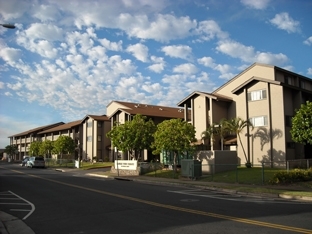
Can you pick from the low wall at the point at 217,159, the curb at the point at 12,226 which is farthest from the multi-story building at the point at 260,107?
the curb at the point at 12,226

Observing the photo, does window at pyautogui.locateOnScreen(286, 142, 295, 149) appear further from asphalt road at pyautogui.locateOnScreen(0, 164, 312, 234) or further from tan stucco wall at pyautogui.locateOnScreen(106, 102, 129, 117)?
tan stucco wall at pyautogui.locateOnScreen(106, 102, 129, 117)

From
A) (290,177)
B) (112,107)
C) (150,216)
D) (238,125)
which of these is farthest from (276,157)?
(112,107)

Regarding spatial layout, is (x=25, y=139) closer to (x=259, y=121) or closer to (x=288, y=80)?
(x=259, y=121)

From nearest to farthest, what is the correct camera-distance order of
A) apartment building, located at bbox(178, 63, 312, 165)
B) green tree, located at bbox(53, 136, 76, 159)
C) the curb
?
the curb, apartment building, located at bbox(178, 63, 312, 165), green tree, located at bbox(53, 136, 76, 159)

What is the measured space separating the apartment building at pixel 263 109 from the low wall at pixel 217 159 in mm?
2948

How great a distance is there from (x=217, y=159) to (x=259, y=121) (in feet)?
22.8

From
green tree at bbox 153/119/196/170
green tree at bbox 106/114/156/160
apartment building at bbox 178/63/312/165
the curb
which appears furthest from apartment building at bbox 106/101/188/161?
the curb

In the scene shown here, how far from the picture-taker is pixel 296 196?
17.1m

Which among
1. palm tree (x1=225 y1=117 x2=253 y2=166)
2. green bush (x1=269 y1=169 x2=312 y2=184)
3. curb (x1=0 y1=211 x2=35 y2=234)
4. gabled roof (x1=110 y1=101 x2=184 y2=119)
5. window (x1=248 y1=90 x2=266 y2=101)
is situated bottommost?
curb (x1=0 y1=211 x2=35 y2=234)

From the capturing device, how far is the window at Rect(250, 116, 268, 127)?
3556cm

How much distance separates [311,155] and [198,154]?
13.1m

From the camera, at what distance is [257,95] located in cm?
3659

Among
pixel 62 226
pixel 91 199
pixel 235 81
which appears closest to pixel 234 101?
pixel 235 81

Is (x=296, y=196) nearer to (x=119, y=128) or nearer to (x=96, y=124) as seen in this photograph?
(x=119, y=128)
